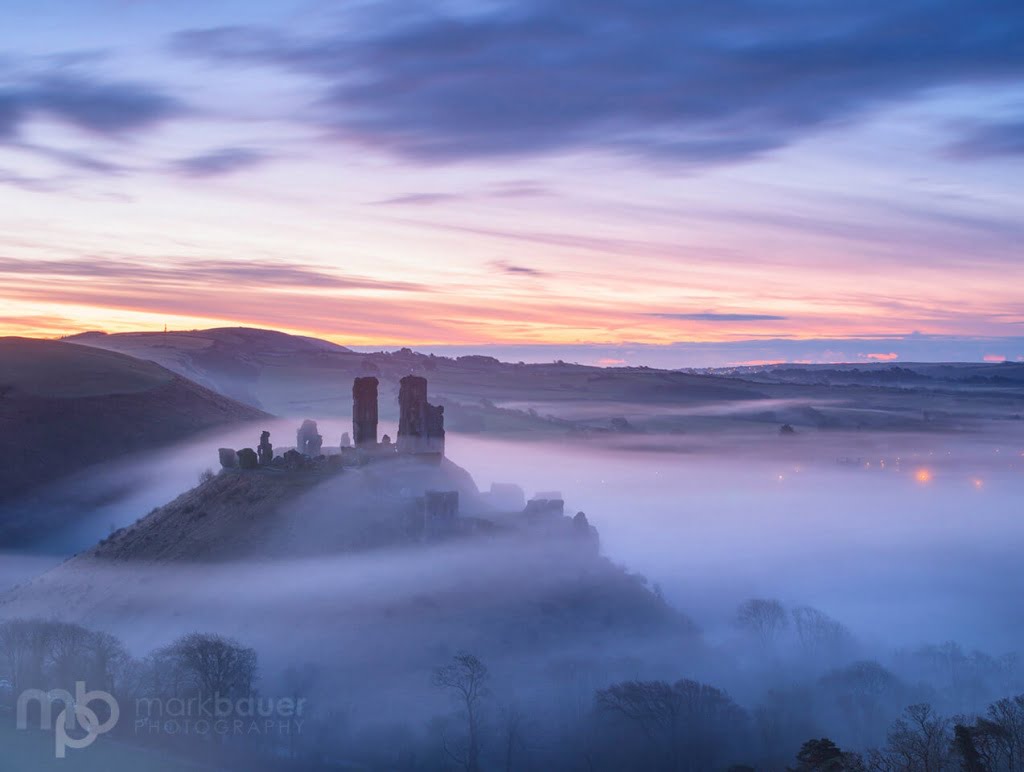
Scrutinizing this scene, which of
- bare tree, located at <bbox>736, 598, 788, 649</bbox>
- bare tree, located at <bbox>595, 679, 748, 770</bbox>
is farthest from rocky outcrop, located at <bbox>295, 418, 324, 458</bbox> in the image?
bare tree, located at <bbox>736, 598, 788, 649</bbox>

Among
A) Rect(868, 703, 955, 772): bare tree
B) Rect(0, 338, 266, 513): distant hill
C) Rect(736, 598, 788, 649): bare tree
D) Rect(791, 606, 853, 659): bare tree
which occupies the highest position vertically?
Rect(0, 338, 266, 513): distant hill

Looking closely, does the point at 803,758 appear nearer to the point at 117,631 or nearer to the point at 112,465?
the point at 117,631

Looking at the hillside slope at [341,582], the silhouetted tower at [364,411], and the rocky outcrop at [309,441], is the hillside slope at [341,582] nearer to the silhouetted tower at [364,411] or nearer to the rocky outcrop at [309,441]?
the silhouetted tower at [364,411]

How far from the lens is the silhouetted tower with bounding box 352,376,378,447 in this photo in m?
98.5

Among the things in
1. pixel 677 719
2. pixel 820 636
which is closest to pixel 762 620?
pixel 820 636

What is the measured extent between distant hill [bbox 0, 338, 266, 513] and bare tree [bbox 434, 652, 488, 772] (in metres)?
94.0

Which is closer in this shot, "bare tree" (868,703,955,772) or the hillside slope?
"bare tree" (868,703,955,772)

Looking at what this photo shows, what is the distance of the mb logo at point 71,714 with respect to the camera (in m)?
56.1

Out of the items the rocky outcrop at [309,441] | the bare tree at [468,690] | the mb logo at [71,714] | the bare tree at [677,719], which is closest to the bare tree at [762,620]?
the bare tree at [677,719]

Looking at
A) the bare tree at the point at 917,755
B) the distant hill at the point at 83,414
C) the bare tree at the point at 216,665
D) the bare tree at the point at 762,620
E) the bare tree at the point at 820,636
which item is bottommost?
the bare tree at the point at 820,636

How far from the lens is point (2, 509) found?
13425 centimetres

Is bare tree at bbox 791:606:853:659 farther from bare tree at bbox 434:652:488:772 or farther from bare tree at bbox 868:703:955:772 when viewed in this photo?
bare tree at bbox 434:652:488:772

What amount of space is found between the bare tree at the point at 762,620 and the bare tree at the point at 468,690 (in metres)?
34.5

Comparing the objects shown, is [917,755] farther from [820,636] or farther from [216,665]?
[820,636]
